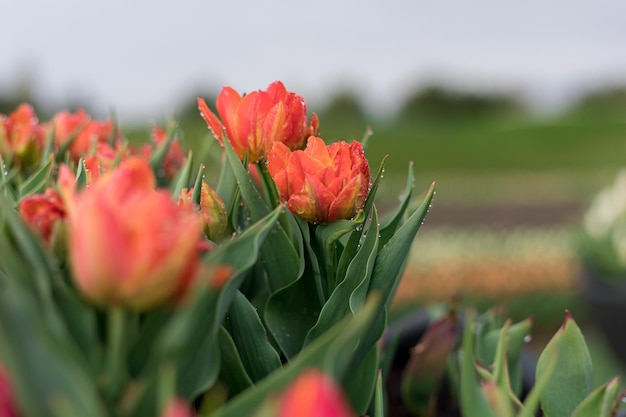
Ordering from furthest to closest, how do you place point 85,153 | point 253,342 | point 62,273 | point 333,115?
point 333,115, point 85,153, point 253,342, point 62,273

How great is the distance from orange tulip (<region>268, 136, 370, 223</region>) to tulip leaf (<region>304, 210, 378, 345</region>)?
0.03 metres

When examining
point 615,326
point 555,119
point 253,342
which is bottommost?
point 555,119

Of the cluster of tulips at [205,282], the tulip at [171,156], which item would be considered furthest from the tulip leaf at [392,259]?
the tulip at [171,156]

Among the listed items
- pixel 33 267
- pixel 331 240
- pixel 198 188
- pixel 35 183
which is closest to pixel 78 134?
pixel 35 183

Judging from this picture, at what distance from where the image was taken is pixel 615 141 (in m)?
20.0

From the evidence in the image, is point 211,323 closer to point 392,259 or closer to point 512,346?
point 392,259

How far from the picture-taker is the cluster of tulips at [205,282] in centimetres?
40

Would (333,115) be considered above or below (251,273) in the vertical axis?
below

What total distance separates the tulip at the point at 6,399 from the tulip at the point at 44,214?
11 centimetres

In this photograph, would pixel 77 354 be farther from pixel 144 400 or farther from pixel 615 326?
pixel 615 326

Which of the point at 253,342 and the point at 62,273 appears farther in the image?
the point at 253,342

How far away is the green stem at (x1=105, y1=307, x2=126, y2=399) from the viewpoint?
1.35 feet

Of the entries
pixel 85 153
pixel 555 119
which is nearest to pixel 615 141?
pixel 555 119

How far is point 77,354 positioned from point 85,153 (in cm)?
72
